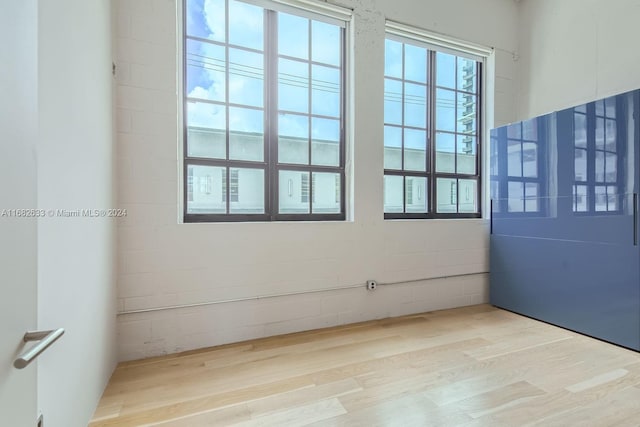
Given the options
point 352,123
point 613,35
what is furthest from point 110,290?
point 613,35

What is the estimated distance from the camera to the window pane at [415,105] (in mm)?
3248

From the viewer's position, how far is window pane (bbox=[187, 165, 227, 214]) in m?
2.43

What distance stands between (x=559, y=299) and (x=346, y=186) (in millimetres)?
2219

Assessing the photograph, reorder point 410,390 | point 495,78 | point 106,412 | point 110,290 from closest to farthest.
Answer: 1. point 106,412
2. point 410,390
3. point 110,290
4. point 495,78

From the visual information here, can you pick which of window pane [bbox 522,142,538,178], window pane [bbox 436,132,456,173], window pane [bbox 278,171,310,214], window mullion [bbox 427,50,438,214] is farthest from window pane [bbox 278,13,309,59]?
window pane [bbox 522,142,538,178]

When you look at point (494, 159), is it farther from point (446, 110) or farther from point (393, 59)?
point (393, 59)

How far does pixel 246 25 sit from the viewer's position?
2.59 meters

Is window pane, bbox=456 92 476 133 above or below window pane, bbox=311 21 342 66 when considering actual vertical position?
below

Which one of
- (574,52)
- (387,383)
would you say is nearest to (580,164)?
(574,52)

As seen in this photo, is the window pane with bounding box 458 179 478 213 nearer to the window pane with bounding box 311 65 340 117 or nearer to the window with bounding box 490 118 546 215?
the window with bounding box 490 118 546 215

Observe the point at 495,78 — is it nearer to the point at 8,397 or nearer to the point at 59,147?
the point at 59,147

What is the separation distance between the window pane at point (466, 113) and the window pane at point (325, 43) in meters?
1.61

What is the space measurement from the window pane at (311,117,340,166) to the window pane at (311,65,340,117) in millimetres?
95

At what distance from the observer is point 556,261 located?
2771 mm
